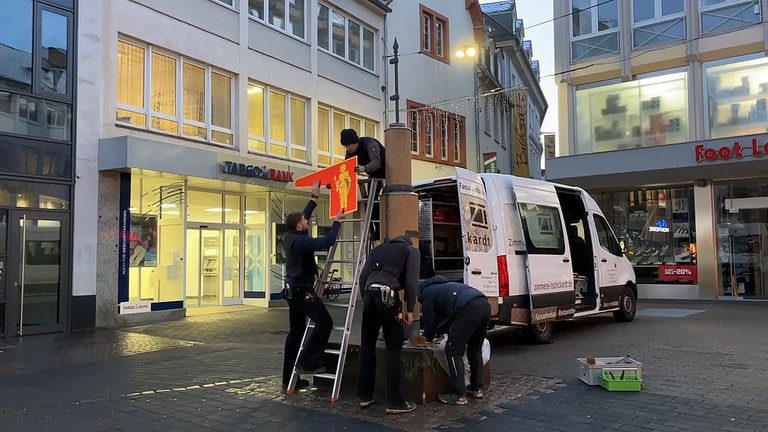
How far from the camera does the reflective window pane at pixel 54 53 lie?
1187cm

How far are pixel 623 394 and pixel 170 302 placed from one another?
10834 millimetres

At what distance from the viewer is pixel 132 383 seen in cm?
714

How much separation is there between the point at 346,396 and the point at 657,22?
16411mm

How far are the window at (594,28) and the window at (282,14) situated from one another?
8360mm

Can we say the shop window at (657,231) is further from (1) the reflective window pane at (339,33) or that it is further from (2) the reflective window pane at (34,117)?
(2) the reflective window pane at (34,117)

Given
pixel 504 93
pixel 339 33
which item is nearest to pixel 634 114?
pixel 339 33

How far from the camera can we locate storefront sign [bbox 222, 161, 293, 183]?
14430 millimetres

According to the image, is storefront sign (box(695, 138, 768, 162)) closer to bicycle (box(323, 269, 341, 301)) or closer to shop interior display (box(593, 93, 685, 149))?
shop interior display (box(593, 93, 685, 149))

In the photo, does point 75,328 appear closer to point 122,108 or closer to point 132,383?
point 122,108

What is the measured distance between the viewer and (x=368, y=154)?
6426mm

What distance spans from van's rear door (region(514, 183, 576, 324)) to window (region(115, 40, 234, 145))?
8.62 m

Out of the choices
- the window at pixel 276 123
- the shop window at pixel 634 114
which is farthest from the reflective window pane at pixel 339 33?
the shop window at pixel 634 114

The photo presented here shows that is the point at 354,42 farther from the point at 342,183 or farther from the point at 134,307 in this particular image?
the point at 342,183

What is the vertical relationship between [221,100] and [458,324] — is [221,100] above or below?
above
